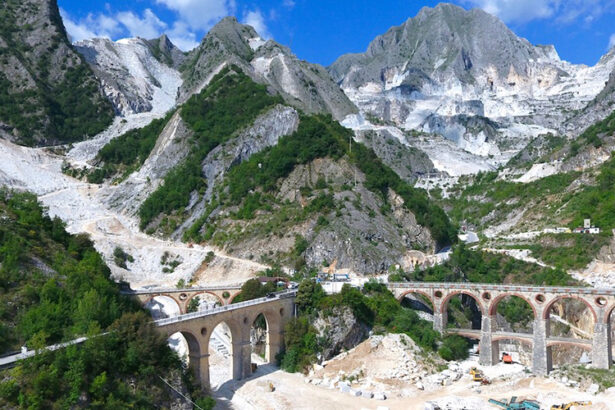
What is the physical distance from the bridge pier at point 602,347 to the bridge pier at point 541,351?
3462mm

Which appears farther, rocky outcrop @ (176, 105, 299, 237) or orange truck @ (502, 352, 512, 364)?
rocky outcrop @ (176, 105, 299, 237)

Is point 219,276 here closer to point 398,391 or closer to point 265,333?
point 265,333

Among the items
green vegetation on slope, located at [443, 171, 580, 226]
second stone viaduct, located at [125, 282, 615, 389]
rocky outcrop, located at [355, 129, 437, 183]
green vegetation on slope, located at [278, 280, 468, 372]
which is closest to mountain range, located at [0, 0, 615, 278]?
rocky outcrop, located at [355, 129, 437, 183]

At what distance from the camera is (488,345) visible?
5006 cm

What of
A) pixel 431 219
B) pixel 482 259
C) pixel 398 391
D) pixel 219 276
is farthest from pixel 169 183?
pixel 398 391

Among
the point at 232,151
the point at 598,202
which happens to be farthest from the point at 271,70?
the point at 598,202

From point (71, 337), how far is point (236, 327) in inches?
562

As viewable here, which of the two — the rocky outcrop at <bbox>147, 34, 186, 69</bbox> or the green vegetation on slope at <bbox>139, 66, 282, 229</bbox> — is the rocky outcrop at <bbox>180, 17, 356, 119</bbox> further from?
the rocky outcrop at <bbox>147, 34, 186, 69</bbox>

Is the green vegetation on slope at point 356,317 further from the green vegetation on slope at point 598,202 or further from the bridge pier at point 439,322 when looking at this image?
the green vegetation on slope at point 598,202

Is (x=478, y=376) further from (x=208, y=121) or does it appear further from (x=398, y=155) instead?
(x=398, y=155)

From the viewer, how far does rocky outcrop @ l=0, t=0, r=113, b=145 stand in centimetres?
11256

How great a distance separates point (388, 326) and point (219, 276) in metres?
21.8

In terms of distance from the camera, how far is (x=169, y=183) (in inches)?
3351

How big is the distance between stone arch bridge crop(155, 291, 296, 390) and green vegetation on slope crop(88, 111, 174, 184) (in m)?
59.6
